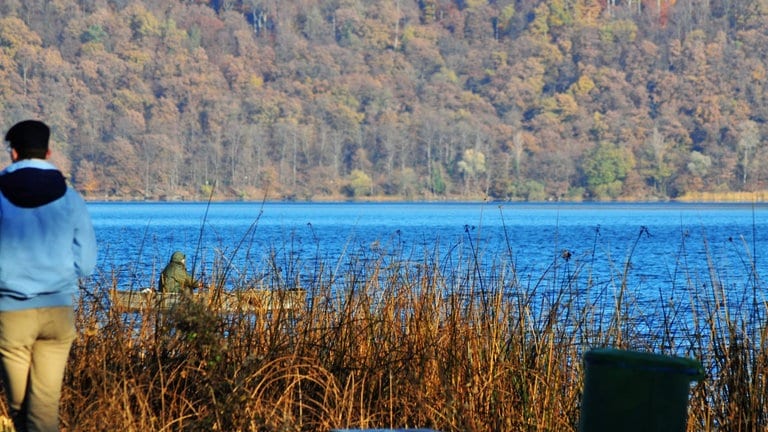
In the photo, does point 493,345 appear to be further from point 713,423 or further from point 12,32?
point 12,32

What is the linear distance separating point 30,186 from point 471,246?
376cm

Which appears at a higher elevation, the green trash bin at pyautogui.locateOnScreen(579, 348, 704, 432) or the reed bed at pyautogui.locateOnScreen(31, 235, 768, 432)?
the green trash bin at pyautogui.locateOnScreen(579, 348, 704, 432)

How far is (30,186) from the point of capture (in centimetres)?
431

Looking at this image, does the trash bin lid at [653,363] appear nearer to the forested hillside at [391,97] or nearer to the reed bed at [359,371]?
the reed bed at [359,371]

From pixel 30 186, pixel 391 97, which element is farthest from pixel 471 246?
pixel 391 97

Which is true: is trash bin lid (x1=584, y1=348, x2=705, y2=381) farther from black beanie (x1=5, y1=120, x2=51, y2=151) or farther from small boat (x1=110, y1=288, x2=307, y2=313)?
small boat (x1=110, y1=288, x2=307, y2=313)

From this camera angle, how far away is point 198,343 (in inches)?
199

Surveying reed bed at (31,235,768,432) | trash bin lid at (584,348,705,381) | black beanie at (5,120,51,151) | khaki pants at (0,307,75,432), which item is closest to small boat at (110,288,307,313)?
reed bed at (31,235,768,432)

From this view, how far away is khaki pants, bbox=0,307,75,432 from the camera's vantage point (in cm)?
434

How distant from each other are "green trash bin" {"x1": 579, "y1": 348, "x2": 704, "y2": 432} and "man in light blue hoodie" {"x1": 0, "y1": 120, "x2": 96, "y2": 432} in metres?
1.90

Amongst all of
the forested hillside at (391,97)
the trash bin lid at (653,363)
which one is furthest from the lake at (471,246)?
the forested hillside at (391,97)

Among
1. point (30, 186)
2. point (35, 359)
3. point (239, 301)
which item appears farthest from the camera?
point (239, 301)

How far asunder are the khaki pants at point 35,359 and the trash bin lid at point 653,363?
1941mm

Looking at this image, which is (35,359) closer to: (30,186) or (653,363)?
(30,186)
